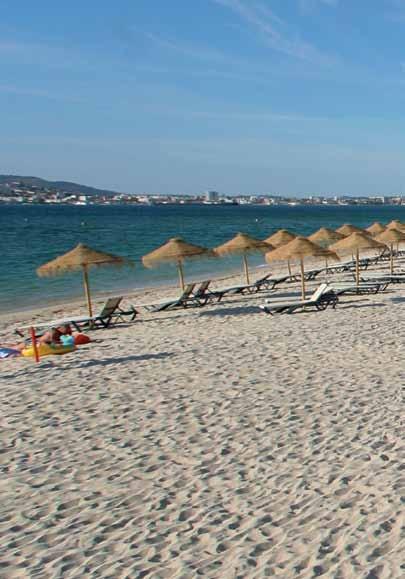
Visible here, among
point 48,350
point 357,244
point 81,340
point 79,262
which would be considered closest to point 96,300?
point 79,262

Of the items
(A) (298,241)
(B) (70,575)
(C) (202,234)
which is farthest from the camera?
(C) (202,234)

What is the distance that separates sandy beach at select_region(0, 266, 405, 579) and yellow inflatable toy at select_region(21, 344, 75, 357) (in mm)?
212

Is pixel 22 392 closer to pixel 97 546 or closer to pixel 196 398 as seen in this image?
pixel 196 398

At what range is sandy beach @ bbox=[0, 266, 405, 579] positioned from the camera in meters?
3.55

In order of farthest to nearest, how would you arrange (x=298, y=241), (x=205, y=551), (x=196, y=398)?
(x=298, y=241) → (x=196, y=398) → (x=205, y=551)

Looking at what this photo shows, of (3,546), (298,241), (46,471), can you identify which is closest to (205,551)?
(3,546)

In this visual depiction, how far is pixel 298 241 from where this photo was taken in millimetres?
12742

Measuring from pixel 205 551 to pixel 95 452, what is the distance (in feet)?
5.63

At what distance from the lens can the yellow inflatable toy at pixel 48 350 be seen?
8742mm

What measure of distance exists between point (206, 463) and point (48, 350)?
181 inches

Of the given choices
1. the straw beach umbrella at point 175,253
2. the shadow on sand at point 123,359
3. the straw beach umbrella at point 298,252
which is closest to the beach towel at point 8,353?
the shadow on sand at point 123,359

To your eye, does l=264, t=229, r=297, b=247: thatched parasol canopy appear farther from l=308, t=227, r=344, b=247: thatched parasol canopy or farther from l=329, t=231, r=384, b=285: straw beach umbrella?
l=329, t=231, r=384, b=285: straw beach umbrella

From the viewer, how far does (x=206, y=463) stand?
4.77 meters

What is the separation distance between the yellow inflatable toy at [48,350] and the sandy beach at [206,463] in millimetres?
212
